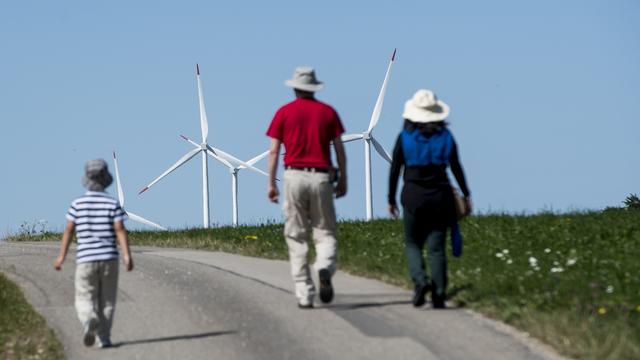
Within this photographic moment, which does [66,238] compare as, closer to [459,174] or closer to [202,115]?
[459,174]

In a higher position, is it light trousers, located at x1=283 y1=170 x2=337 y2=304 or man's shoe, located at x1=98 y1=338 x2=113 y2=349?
light trousers, located at x1=283 y1=170 x2=337 y2=304

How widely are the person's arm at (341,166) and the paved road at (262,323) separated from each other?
116 cm

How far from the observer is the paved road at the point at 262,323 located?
36.8 feet

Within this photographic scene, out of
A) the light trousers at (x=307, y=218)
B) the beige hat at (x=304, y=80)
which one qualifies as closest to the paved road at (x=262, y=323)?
the light trousers at (x=307, y=218)

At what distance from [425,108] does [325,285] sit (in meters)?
1.97

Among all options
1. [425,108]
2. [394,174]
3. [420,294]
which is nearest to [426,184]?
[394,174]

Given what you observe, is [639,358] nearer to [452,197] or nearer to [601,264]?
[452,197]

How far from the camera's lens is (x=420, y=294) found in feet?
41.9

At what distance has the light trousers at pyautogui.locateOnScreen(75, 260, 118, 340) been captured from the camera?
11773mm

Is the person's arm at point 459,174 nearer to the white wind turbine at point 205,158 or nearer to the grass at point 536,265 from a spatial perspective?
the grass at point 536,265

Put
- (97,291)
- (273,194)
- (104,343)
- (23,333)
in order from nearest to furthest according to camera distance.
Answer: (97,291) → (104,343) → (273,194) → (23,333)

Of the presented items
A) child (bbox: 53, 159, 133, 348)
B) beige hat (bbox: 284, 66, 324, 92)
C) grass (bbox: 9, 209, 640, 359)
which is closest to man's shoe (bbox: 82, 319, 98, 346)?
child (bbox: 53, 159, 133, 348)

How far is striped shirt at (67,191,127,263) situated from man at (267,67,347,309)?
65.3 inches

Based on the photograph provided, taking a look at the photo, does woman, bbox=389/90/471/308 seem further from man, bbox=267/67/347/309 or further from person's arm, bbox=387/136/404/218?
man, bbox=267/67/347/309
